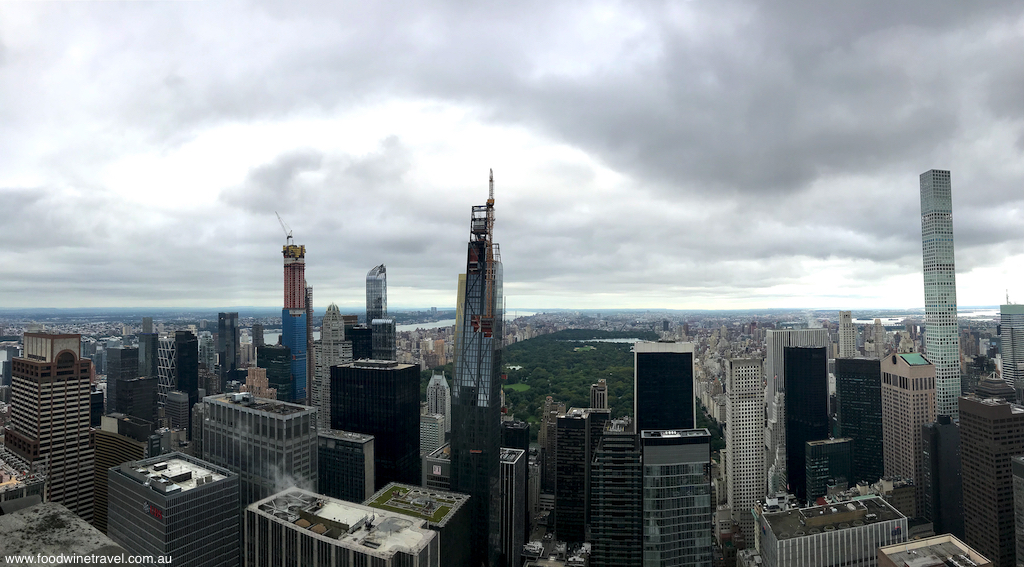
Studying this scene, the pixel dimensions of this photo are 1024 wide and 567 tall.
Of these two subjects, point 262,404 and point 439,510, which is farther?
point 262,404

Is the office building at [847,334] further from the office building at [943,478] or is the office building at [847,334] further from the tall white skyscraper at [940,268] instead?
the office building at [943,478]

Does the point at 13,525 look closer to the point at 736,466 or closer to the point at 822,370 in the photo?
the point at 736,466

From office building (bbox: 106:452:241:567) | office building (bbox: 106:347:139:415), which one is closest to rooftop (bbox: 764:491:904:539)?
office building (bbox: 106:452:241:567)

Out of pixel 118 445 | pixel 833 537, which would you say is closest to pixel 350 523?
pixel 833 537

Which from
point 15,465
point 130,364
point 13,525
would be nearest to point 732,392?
point 13,525

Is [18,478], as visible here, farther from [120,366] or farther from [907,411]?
[907,411]

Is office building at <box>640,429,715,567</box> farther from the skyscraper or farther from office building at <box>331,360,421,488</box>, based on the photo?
the skyscraper
